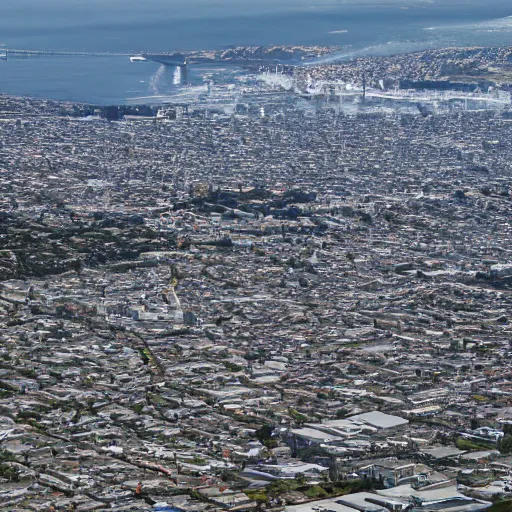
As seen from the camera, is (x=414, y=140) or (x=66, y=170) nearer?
(x=66, y=170)

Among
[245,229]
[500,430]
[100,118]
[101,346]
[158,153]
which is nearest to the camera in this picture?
[500,430]

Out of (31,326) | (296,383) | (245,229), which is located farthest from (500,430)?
(245,229)

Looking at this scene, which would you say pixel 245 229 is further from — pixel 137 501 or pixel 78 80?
pixel 78 80

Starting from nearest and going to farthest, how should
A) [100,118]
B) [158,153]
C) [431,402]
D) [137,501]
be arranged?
[137,501]
[431,402]
[158,153]
[100,118]

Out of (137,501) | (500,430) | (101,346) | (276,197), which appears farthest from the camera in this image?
(276,197)

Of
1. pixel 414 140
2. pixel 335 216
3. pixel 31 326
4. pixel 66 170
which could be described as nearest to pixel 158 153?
pixel 66 170

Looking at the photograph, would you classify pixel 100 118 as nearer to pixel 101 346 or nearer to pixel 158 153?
pixel 158 153
